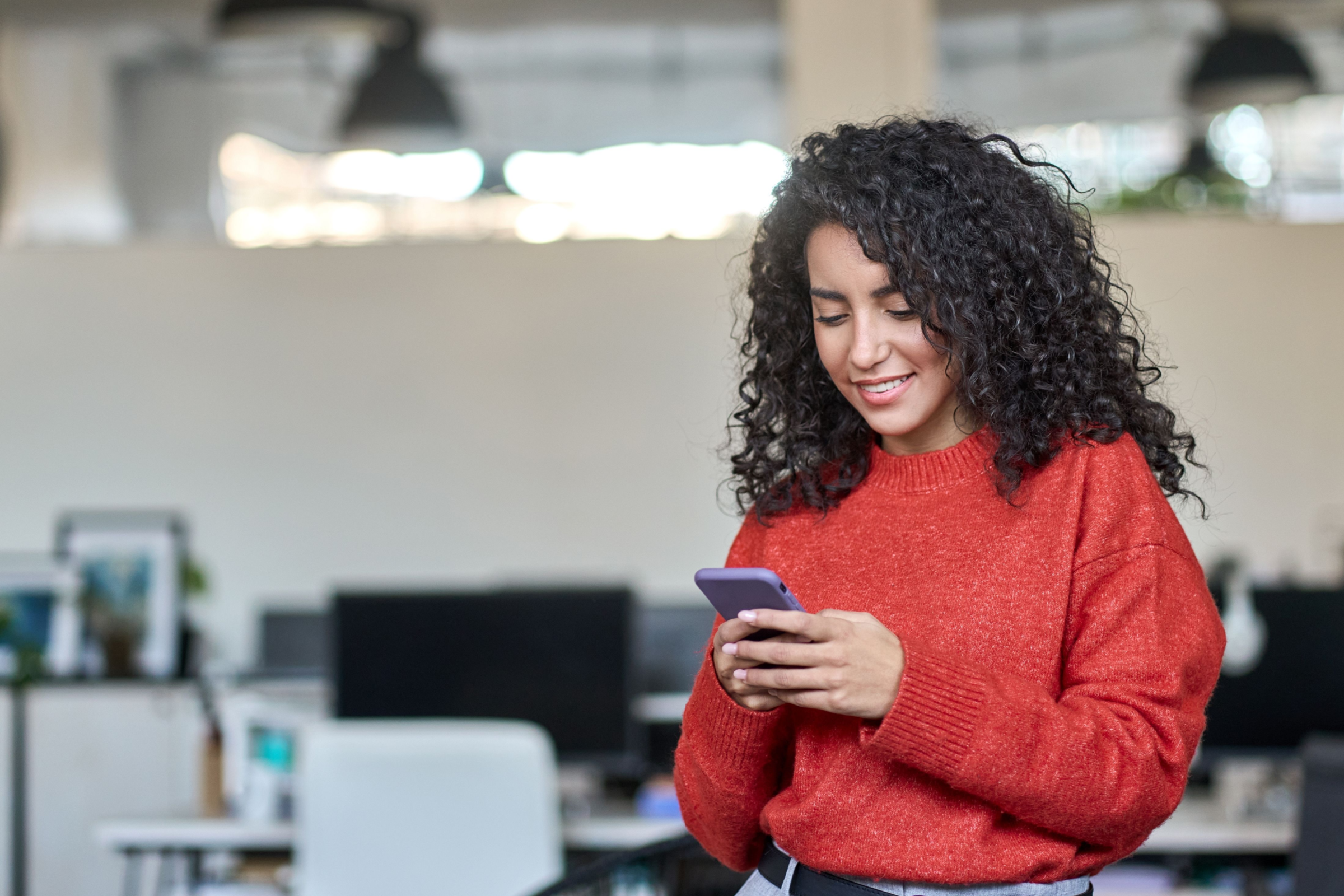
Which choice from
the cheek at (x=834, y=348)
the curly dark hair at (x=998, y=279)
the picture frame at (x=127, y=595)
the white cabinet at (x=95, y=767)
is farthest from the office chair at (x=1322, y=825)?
the picture frame at (x=127, y=595)

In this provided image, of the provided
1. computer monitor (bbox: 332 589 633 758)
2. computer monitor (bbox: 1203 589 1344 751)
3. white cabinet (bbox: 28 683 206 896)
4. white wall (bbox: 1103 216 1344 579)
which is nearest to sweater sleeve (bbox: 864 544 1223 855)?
computer monitor (bbox: 332 589 633 758)

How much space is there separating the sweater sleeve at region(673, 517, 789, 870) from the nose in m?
0.26

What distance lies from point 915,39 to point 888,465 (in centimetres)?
374

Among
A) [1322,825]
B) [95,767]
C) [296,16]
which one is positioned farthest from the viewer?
[296,16]

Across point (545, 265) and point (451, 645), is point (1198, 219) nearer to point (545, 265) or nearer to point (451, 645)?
point (545, 265)

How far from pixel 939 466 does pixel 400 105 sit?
158 inches

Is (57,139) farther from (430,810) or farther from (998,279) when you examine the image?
(998,279)

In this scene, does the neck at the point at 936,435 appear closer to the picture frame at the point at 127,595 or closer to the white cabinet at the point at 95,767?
the white cabinet at the point at 95,767

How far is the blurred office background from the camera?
4621 millimetres

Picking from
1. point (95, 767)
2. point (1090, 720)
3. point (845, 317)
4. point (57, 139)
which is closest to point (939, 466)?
point (845, 317)

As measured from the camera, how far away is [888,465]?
112cm

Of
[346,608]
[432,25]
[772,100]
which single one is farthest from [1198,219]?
[346,608]

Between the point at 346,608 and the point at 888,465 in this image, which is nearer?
the point at 888,465

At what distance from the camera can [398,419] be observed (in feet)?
15.5
